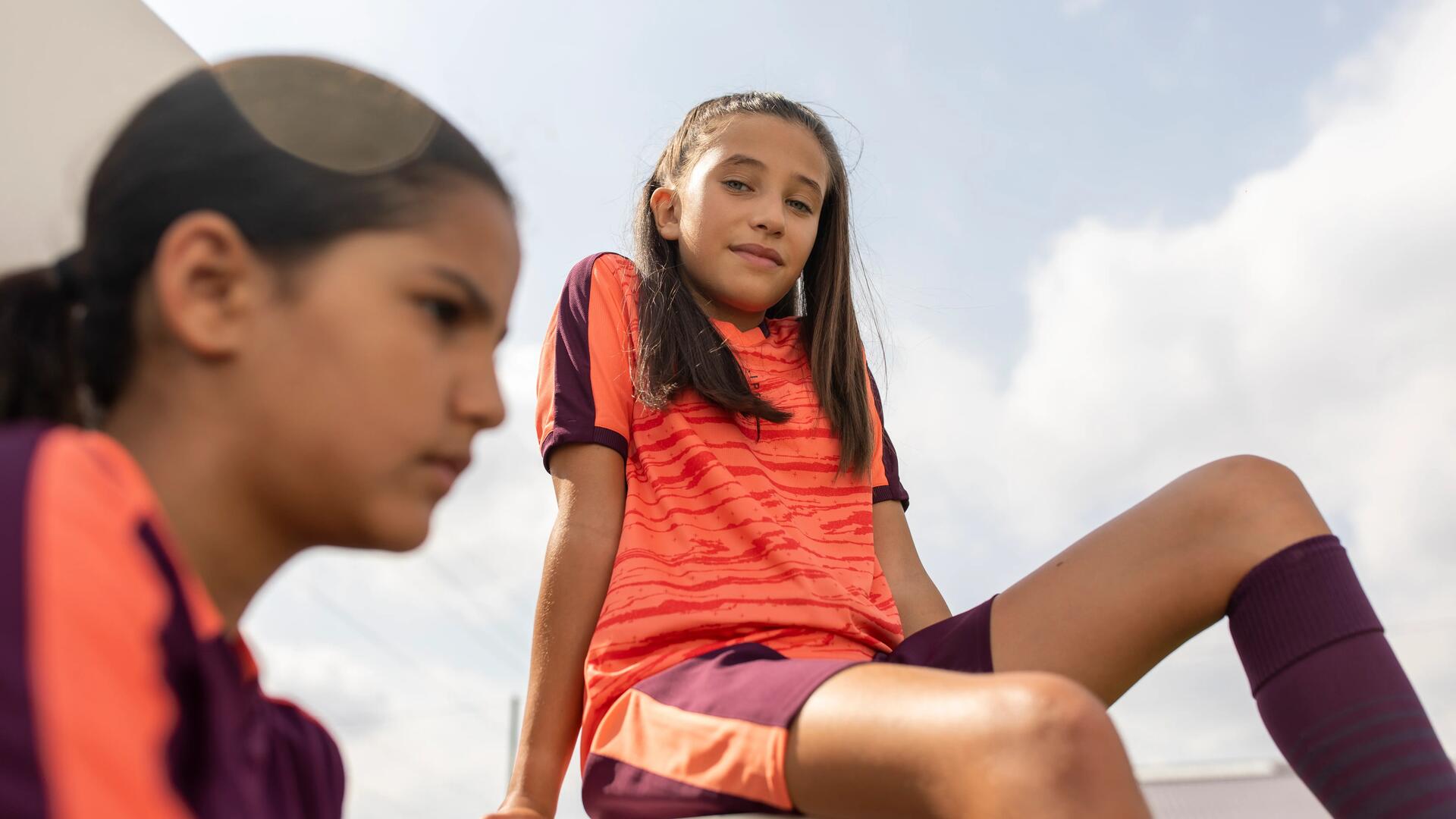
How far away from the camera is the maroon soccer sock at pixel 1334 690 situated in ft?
3.34

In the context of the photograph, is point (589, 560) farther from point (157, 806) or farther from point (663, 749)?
point (157, 806)

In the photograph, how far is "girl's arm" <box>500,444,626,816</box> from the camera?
137 centimetres

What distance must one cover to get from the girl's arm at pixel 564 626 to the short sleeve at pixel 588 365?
66 mm

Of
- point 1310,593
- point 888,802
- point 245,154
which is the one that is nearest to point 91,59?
point 245,154

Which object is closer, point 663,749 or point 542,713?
point 663,749

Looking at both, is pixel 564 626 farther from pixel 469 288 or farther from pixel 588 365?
pixel 469 288

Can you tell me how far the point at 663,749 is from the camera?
1172mm

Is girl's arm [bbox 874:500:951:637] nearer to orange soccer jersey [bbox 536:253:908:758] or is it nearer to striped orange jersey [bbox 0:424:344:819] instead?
orange soccer jersey [bbox 536:253:908:758]

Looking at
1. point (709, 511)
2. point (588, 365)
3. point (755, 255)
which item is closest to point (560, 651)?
point (709, 511)

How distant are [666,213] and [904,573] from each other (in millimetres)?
668

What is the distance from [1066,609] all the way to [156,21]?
1.22 m

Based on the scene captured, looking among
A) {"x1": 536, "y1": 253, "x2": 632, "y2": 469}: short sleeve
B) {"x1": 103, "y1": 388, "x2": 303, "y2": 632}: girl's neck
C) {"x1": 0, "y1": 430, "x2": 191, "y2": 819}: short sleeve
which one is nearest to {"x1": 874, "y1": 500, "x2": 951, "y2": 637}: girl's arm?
{"x1": 536, "y1": 253, "x2": 632, "y2": 469}: short sleeve

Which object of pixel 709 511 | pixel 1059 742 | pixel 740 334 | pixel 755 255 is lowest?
pixel 1059 742

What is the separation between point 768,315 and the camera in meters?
1.88
